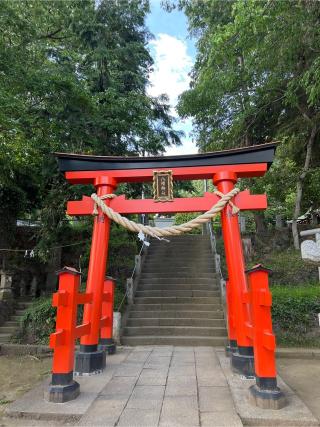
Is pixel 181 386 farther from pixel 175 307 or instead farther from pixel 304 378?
pixel 175 307

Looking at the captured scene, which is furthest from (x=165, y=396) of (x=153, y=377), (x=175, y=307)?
(x=175, y=307)

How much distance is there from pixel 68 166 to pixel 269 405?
5.34 m

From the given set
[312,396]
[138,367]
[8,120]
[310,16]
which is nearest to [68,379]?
[138,367]

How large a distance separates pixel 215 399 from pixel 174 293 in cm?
608

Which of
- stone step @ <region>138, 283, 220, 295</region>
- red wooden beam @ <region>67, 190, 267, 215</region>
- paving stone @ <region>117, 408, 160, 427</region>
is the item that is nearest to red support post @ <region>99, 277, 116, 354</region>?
red wooden beam @ <region>67, 190, 267, 215</region>

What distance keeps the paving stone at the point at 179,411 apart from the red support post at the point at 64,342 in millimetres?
1363

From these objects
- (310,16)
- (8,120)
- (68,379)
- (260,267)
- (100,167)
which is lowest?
(68,379)

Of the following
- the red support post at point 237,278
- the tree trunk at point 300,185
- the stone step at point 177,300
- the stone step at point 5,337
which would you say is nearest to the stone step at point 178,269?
the stone step at point 177,300

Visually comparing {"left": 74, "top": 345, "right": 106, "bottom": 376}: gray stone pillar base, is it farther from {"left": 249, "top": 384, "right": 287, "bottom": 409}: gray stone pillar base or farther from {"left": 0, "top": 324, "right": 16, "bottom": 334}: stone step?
{"left": 0, "top": 324, "right": 16, "bottom": 334}: stone step

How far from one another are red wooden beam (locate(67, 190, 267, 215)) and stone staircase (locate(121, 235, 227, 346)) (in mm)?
3925

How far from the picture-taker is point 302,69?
11.0m

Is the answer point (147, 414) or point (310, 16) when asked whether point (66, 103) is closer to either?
point (310, 16)

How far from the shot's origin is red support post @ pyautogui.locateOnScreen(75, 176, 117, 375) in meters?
5.71

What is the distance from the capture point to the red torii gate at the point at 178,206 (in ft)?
18.7
